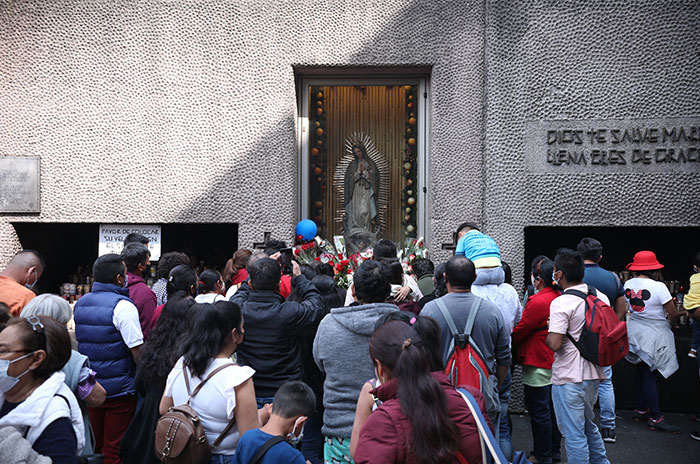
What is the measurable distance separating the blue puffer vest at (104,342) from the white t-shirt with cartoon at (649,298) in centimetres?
498

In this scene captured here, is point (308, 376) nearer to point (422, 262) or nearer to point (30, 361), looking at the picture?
point (422, 262)

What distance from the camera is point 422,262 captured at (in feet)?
16.1

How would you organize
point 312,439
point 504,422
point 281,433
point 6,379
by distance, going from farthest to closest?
point 504,422
point 312,439
point 281,433
point 6,379

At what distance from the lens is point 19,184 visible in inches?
263

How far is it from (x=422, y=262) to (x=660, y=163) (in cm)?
353

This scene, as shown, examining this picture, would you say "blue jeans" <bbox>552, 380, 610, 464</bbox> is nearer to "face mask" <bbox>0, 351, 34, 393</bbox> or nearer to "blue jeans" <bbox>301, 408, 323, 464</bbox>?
"blue jeans" <bbox>301, 408, 323, 464</bbox>

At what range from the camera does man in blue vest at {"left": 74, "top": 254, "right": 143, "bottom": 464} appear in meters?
3.79

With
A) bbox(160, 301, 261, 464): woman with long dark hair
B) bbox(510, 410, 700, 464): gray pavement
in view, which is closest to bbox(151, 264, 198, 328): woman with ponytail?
bbox(160, 301, 261, 464): woman with long dark hair

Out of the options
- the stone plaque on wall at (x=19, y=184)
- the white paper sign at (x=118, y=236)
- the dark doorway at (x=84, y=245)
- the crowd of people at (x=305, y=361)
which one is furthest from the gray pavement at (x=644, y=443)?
the stone plaque on wall at (x=19, y=184)

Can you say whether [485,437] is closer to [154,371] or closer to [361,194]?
[154,371]

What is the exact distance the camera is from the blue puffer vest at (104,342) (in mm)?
3781

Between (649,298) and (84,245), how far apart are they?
24.7ft

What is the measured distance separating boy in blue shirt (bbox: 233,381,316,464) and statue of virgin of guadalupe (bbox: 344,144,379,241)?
5.02 m

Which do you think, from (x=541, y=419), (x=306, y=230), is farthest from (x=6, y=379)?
(x=306, y=230)
